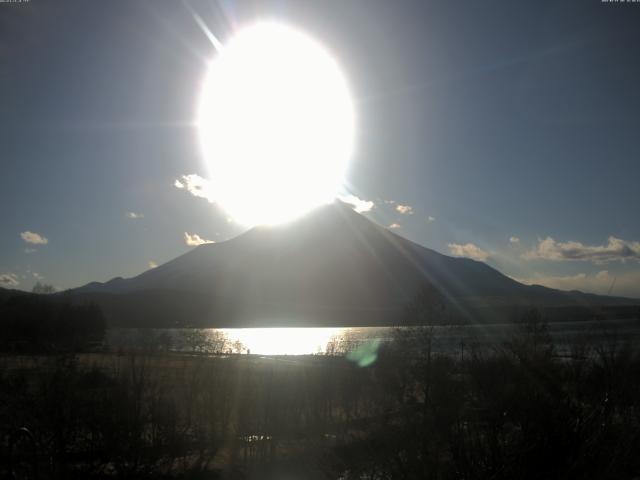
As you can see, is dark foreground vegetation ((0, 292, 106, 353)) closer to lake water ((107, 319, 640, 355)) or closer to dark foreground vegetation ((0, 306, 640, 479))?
lake water ((107, 319, 640, 355))

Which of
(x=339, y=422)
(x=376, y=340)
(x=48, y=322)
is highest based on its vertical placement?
(x=48, y=322)

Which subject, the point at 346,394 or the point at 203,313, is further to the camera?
the point at 203,313

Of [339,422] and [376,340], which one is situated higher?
[339,422]

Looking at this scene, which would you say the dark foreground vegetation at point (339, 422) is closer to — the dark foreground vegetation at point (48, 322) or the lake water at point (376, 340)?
the lake water at point (376, 340)

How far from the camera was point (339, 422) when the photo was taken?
976 inches

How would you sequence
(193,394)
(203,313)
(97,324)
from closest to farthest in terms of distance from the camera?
(193,394) < (97,324) < (203,313)

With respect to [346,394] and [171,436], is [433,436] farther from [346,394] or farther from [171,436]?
[346,394]

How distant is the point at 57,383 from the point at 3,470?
11.4 ft

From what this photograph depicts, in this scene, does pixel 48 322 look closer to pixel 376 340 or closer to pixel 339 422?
pixel 376 340

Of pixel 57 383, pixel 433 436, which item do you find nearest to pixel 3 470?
pixel 57 383

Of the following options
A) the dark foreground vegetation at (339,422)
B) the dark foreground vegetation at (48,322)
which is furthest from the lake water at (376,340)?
the dark foreground vegetation at (339,422)

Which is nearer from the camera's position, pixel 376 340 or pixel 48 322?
pixel 48 322

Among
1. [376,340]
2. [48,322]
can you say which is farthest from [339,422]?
[376,340]

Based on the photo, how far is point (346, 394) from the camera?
27.5 metres
